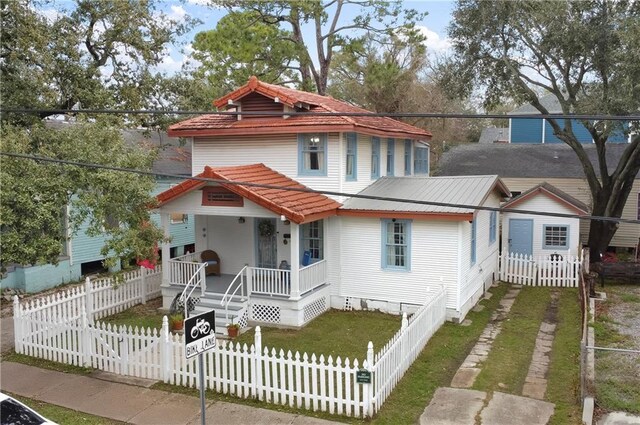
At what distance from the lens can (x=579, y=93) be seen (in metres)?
24.6

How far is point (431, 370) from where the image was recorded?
11.4m

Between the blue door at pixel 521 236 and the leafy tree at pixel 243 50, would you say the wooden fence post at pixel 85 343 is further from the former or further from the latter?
the leafy tree at pixel 243 50

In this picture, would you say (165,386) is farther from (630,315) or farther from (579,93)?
(579,93)

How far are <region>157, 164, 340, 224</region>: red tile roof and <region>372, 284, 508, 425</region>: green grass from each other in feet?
14.5

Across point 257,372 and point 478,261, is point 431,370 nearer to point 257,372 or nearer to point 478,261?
point 257,372

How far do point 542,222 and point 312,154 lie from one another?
10.4 meters

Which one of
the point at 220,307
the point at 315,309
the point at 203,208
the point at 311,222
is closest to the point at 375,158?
the point at 311,222

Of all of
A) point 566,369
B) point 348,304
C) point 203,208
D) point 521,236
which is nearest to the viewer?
point 566,369

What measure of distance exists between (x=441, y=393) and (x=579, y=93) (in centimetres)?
1916

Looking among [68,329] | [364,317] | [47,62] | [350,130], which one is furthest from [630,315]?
[47,62]

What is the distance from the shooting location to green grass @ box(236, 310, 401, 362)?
12797mm

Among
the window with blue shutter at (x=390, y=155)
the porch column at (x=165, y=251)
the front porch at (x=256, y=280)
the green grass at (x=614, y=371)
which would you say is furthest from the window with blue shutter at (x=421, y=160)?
the porch column at (x=165, y=251)

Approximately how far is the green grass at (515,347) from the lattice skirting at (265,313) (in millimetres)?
5507

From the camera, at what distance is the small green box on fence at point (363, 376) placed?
9055 mm
